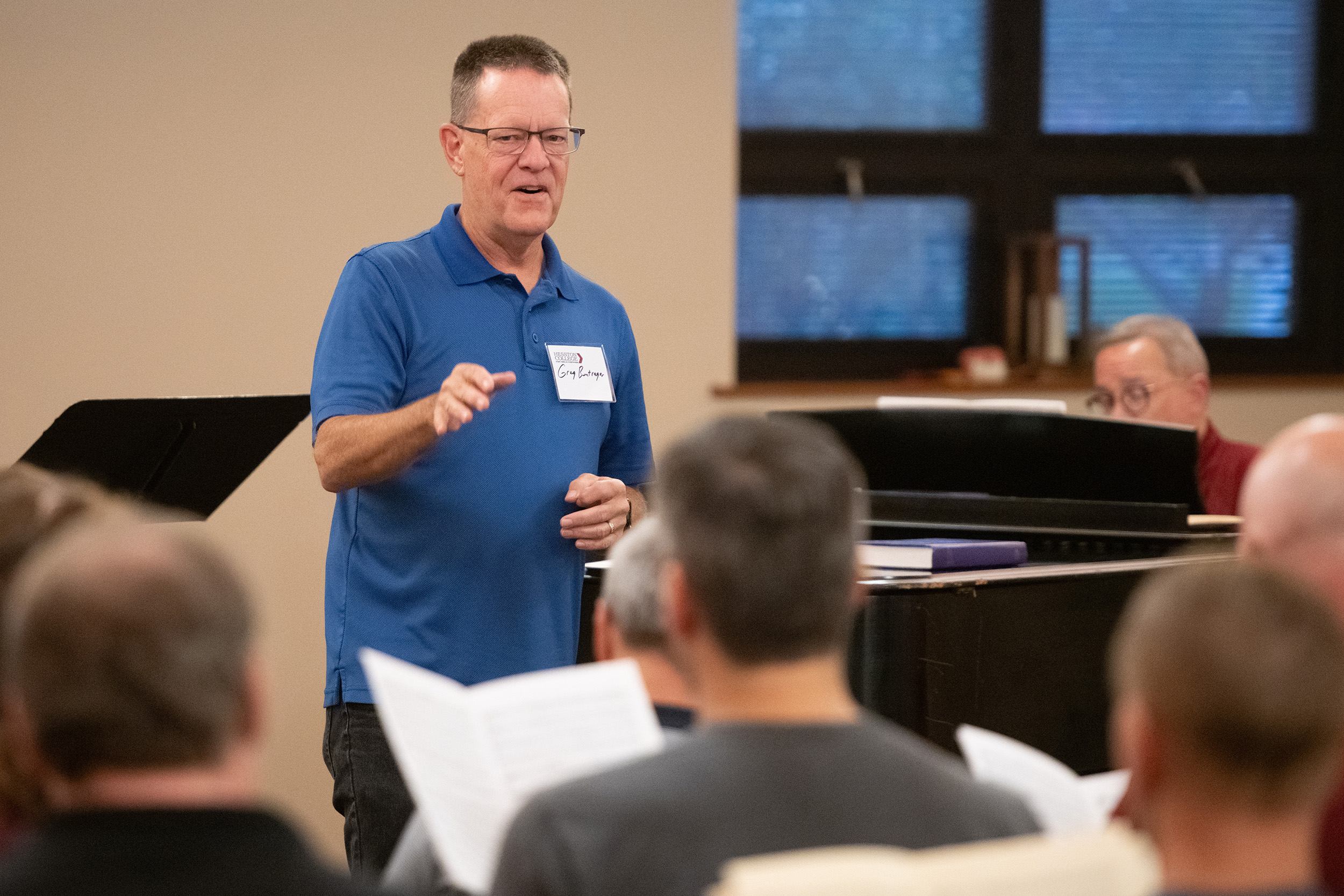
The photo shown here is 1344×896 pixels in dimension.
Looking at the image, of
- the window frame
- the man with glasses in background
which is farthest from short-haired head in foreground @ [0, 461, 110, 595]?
the window frame

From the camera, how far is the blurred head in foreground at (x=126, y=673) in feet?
2.80

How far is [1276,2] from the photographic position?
Answer: 4.70 meters

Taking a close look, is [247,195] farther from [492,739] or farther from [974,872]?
[974,872]

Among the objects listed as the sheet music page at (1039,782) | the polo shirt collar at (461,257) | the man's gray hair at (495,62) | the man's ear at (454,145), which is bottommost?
the sheet music page at (1039,782)

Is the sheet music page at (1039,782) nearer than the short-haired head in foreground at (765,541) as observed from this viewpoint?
No

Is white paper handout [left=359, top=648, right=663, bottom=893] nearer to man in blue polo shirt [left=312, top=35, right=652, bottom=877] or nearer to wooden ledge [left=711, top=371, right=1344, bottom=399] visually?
man in blue polo shirt [left=312, top=35, right=652, bottom=877]

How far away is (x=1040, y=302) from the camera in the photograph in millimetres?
4531

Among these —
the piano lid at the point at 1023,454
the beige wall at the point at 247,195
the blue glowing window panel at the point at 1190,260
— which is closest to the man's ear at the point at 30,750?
the piano lid at the point at 1023,454

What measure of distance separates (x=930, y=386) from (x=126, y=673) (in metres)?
3.77

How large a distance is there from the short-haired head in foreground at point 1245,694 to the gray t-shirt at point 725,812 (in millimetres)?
159

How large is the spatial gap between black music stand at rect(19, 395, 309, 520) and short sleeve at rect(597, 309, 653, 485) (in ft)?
1.73

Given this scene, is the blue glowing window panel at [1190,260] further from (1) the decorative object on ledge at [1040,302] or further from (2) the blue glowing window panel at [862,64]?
(2) the blue glowing window panel at [862,64]

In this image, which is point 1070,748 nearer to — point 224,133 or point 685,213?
point 685,213

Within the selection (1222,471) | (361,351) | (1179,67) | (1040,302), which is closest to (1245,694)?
(361,351)
